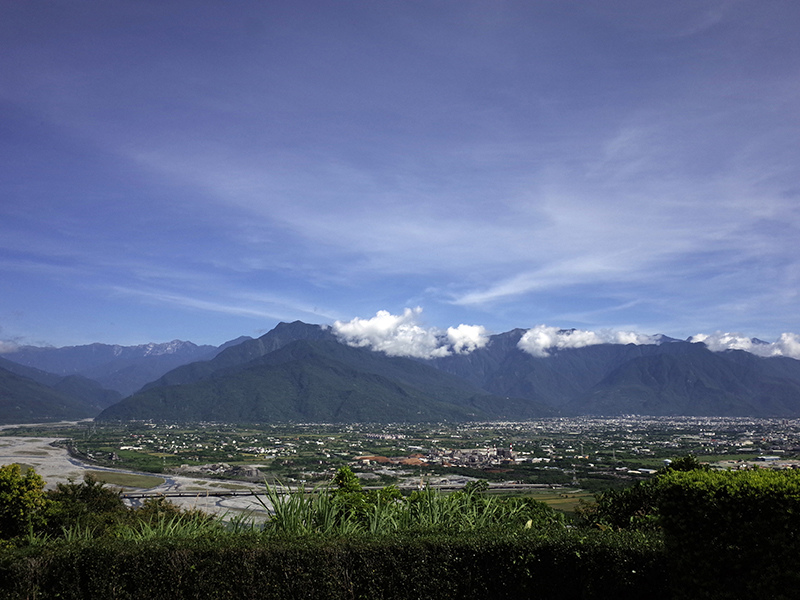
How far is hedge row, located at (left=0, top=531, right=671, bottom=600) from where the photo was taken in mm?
6777

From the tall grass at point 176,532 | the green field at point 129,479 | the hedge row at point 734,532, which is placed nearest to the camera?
the hedge row at point 734,532

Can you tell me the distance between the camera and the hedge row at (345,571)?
678 cm

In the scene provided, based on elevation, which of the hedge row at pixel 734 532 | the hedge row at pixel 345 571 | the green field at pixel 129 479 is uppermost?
the hedge row at pixel 734 532

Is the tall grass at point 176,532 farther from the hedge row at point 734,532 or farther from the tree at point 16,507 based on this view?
the tree at point 16,507

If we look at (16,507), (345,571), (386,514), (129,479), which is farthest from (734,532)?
(129,479)

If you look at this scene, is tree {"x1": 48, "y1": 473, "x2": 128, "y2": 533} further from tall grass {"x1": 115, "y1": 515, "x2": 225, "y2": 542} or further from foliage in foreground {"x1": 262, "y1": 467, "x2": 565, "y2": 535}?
foliage in foreground {"x1": 262, "y1": 467, "x2": 565, "y2": 535}

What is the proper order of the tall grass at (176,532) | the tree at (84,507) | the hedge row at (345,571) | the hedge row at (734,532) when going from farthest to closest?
the tree at (84,507) < the tall grass at (176,532) < the hedge row at (345,571) < the hedge row at (734,532)

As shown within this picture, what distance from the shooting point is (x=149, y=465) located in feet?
274

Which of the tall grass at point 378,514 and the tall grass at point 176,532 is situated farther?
the tall grass at point 378,514

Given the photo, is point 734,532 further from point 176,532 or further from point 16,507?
point 16,507

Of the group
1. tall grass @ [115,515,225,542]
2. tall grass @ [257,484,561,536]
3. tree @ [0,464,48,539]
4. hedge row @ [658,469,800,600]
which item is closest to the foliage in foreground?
tall grass @ [257,484,561,536]

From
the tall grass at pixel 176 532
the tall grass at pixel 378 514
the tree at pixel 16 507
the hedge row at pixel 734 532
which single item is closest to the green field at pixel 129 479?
the tree at pixel 16 507

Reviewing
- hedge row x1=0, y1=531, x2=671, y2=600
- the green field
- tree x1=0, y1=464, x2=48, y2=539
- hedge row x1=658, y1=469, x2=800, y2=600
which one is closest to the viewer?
hedge row x1=658, y1=469, x2=800, y2=600

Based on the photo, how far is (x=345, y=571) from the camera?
689 cm
